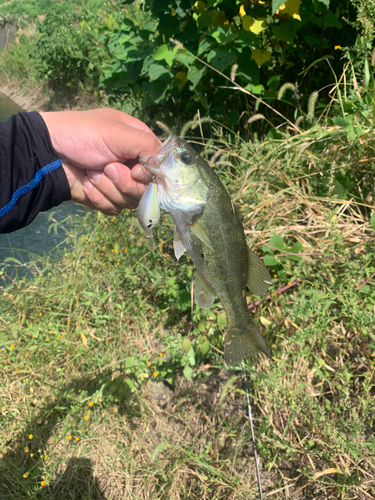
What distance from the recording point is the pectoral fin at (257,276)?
1.68 metres

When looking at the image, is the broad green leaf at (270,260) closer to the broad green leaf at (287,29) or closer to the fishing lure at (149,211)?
the fishing lure at (149,211)

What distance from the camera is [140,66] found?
14.7 feet

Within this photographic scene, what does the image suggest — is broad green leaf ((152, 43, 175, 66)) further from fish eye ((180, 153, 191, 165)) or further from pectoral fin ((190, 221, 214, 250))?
pectoral fin ((190, 221, 214, 250))

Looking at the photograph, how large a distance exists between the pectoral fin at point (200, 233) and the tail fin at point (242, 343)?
0.53 m

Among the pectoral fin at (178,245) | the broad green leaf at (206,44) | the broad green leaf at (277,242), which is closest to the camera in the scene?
the pectoral fin at (178,245)

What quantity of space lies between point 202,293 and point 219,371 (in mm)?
1124

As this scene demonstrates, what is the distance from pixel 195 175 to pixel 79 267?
2.39 meters

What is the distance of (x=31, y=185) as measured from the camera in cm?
182

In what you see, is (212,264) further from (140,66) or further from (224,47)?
(140,66)

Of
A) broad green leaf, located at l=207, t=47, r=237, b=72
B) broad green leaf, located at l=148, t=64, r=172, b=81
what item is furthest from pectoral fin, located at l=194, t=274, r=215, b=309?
broad green leaf, located at l=148, t=64, r=172, b=81

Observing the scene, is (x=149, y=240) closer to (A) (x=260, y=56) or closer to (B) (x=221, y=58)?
(B) (x=221, y=58)

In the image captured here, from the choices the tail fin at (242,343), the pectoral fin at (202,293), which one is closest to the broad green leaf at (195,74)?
the pectoral fin at (202,293)

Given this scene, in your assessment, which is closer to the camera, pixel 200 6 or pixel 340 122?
pixel 340 122

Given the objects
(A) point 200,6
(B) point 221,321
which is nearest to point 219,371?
(B) point 221,321
